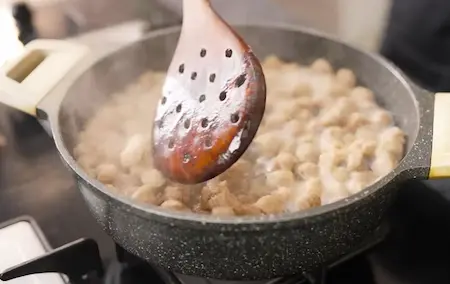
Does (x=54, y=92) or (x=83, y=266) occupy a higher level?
(x=54, y=92)

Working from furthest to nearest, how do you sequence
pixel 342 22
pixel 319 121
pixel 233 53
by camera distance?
pixel 342 22
pixel 319 121
pixel 233 53

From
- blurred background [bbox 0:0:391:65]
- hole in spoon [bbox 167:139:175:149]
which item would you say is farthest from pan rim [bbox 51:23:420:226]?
blurred background [bbox 0:0:391:65]

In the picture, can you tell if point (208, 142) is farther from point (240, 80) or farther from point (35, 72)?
point (35, 72)

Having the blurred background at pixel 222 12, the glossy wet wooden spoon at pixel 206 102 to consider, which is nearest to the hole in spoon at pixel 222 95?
the glossy wet wooden spoon at pixel 206 102

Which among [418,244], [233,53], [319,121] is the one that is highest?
[233,53]

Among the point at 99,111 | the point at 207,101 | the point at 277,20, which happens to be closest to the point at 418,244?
the point at 207,101

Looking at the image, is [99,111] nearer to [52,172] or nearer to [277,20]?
[52,172]

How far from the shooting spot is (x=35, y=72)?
726 mm

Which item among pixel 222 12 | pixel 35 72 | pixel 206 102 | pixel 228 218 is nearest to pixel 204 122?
pixel 206 102

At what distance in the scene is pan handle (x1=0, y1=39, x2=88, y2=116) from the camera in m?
0.69

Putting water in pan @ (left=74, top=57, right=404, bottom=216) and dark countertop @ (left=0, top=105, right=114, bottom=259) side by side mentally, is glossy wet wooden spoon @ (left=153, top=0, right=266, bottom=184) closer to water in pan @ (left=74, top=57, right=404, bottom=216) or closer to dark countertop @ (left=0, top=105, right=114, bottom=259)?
water in pan @ (left=74, top=57, right=404, bottom=216)

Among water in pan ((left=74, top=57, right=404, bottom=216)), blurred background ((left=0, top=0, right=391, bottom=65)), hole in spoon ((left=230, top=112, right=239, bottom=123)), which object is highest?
hole in spoon ((left=230, top=112, right=239, bottom=123))

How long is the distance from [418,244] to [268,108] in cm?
23

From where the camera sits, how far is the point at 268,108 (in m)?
0.77
